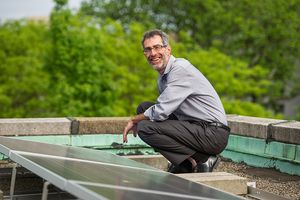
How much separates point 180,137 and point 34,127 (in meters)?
2.81

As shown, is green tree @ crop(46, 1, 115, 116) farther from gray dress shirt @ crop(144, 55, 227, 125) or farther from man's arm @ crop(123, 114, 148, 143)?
gray dress shirt @ crop(144, 55, 227, 125)

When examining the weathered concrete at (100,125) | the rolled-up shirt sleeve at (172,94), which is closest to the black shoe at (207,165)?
the rolled-up shirt sleeve at (172,94)

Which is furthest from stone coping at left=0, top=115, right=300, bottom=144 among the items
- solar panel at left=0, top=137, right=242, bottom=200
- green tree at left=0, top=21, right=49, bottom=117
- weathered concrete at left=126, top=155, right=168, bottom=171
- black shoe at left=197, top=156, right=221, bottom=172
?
green tree at left=0, top=21, right=49, bottom=117

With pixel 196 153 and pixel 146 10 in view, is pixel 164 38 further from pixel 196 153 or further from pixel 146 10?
pixel 146 10

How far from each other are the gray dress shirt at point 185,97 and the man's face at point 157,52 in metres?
0.06

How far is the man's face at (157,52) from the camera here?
200 inches

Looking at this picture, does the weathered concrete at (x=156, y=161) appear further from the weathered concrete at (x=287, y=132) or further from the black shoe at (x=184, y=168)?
the weathered concrete at (x=287, y=132)

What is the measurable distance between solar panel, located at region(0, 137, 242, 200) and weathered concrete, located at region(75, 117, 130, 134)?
3101 mm

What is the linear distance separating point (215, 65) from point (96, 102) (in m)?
6.26

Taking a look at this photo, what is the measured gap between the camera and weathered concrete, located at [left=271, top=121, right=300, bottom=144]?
637cm

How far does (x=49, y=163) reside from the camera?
3.70 m

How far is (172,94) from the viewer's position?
4.95 metres

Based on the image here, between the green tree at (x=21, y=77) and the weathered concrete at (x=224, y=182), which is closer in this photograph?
the weathered concrete at (x=224, y=182)

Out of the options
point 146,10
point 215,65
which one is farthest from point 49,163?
point 146,10
